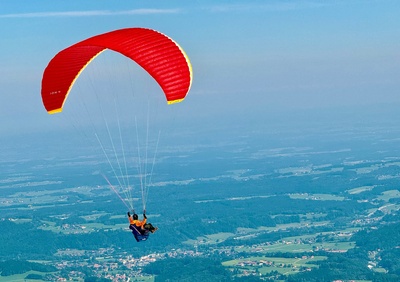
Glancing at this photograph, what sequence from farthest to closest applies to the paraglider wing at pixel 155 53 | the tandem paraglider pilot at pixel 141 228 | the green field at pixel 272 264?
the green field at pixel 272 264, the tandem paraglider pilot at pixel 141 228, the paraglider wing at pixel 155 53

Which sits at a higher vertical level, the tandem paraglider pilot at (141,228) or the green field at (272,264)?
the tandem paraglider pilot at (141,228)

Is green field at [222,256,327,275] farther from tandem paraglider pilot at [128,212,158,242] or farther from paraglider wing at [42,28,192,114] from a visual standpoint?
paraglider wing at [42,28,192,114]

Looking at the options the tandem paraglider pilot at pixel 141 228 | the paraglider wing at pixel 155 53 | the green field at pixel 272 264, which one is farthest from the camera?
the green field at pixel 272 264

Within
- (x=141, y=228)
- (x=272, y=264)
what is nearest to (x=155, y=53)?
(x=141, y=228)

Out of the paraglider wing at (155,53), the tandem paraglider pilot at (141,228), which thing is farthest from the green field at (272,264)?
the paraglider wing at (155,53)

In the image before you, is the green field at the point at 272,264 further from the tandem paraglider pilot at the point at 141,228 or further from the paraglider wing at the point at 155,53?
the paraglider wing at the point at 155,53

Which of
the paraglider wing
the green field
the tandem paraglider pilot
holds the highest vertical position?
the paraglider wing

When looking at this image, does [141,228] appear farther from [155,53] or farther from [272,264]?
[272,264]

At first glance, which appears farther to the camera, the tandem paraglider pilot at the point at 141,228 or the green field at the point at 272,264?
the green field at the point at 272,264

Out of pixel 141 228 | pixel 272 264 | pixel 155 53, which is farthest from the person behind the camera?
pixel 272 264

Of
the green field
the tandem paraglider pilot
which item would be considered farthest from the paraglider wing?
the green field

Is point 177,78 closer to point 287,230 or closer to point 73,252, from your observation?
point 73,252
